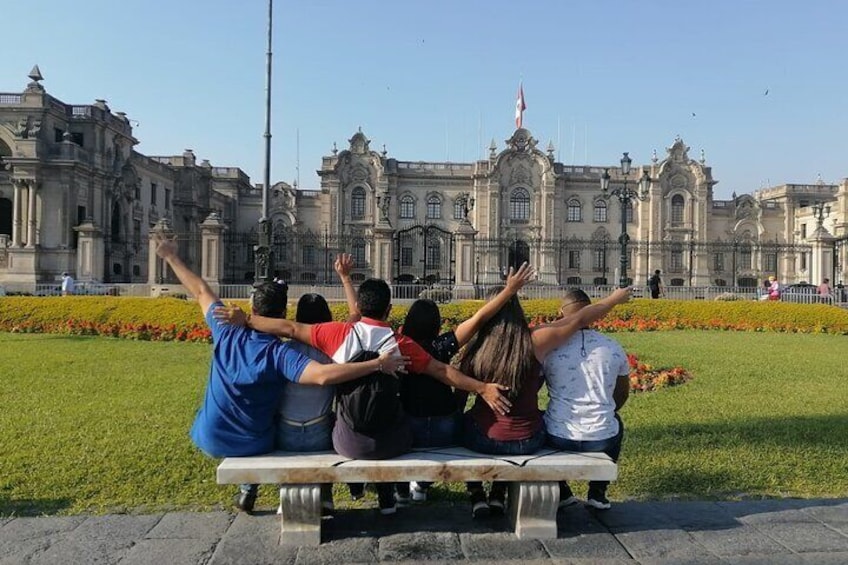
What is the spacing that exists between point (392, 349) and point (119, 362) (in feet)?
26.5

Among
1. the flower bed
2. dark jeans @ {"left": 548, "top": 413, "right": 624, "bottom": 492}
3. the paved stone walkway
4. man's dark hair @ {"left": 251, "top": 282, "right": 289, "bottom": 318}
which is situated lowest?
the paved stone walkway

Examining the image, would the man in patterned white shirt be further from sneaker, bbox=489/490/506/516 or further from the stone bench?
sneaker, bbox=489/490/506/516

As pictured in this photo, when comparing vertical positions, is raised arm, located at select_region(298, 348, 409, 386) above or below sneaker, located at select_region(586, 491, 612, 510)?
above

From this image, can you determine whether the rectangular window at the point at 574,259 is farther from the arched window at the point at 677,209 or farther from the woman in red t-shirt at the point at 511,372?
the woman in red t-shirt at the point at 511,372

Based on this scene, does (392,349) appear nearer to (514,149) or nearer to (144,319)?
(144,319)

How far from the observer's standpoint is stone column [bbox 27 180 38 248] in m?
32.8

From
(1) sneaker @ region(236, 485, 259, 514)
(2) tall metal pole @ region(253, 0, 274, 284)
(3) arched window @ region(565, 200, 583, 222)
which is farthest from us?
(3) arched window @ region(565, 200, 583, 222)

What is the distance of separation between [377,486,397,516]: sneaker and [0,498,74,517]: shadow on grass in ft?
6.95

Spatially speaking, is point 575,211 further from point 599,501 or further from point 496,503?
point 496,503

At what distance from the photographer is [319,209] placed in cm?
5000

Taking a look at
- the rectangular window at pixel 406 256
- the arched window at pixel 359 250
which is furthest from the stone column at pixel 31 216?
the rectangular window at pixel 406 256

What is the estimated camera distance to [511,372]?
3.97 metres

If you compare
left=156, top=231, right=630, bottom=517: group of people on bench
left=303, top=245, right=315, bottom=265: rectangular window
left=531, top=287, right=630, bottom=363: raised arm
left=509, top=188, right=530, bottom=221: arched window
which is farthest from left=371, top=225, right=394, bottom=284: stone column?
left=509, top=188, right=530, bottom=221: arched window

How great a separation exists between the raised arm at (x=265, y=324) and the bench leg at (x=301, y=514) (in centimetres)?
87
